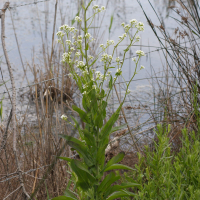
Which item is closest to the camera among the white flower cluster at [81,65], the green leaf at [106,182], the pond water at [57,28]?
the white flower cluster at [81,65]

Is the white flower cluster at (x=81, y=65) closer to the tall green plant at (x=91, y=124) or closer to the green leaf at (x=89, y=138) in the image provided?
the tall green plant at (x=91, y=124)

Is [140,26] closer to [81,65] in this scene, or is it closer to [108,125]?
[81,65]

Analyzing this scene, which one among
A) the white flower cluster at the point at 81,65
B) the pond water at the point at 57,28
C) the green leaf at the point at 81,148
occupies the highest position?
the pond water at the point at 57,28

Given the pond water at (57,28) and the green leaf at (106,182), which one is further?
the pond water at (57,28)

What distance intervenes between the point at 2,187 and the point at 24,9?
7.89 meters

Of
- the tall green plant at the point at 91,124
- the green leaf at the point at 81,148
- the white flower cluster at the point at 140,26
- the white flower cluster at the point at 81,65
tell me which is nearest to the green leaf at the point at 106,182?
the tall green plant at the point at 91,124

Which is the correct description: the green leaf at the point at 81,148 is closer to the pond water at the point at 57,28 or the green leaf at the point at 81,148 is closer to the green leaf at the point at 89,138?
the green leaf at the point at 89,138

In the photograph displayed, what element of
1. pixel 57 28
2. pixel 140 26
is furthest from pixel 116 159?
pixel 57 28

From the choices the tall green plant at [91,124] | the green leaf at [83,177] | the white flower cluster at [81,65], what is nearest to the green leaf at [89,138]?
the tall green plant at [91,124]

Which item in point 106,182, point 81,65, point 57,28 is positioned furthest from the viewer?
point 57,28

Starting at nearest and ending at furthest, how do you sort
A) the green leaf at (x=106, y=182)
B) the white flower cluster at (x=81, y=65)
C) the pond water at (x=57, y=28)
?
the white flower cluster at (x=81, y=65) → the green leaf at (x=106, y=182) → the pond water at (x=57, y=28)

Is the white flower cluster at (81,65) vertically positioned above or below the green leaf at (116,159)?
above

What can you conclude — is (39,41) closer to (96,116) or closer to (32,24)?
(32,24)

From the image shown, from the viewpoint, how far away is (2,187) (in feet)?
6.81
